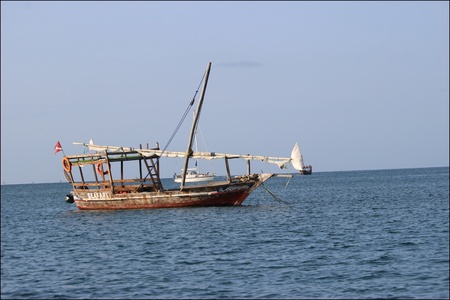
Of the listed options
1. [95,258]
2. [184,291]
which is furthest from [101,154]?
[184,291]

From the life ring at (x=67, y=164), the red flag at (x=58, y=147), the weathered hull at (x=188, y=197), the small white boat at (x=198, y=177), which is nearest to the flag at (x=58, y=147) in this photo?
the red flag at (x=58, y=147)

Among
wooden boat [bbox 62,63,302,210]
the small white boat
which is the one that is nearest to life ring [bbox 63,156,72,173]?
wooden boat [bbox 62,63,302,210]

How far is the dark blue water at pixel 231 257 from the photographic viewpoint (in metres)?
23.0

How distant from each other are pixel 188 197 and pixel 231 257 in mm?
22986

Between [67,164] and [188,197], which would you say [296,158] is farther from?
[67,164]

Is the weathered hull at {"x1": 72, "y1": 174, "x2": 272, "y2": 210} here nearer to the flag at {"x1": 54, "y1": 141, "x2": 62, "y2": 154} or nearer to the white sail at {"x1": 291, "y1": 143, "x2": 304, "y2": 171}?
the white sail at {"x1": 291, "y1": 143, "x2": 304, "y2": 171}

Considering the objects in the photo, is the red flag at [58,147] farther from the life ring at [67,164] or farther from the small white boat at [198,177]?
the small white boat at [198,177]

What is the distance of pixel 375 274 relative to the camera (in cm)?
2470

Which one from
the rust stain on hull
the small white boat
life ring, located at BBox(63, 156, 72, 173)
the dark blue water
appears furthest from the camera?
the small white boat

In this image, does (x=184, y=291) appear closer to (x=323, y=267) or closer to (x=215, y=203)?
(x=323, y=267)

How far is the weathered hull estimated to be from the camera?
52.3 meters

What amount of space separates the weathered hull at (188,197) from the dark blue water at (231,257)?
2627 mm

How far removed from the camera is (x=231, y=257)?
29.5 m

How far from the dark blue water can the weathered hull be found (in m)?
2.63
